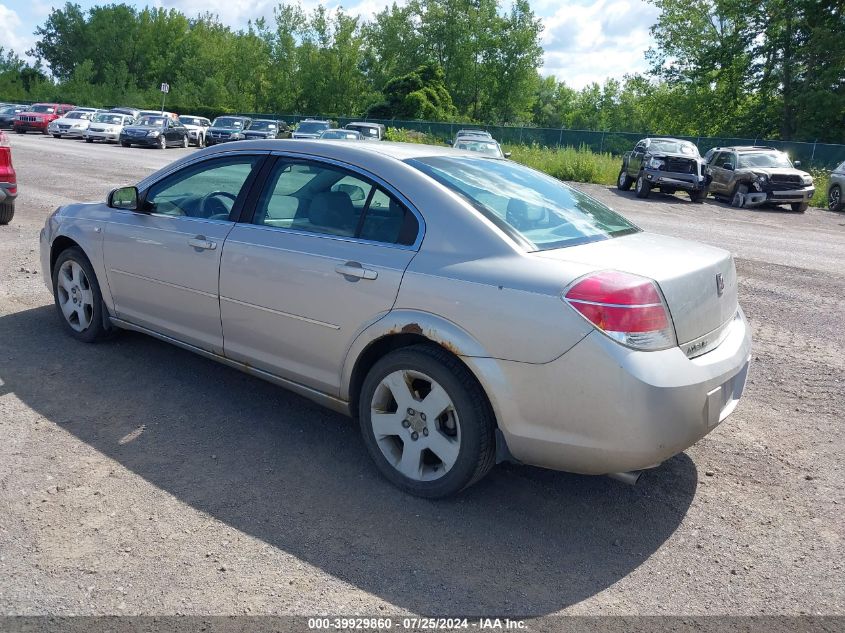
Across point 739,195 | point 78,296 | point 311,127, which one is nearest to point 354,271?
point 78,296

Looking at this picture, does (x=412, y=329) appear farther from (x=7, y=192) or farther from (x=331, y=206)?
(x=7, y=192)

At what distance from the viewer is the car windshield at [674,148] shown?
2352cm

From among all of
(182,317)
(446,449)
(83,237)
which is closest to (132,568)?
(446,449)

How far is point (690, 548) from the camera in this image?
10.6ft

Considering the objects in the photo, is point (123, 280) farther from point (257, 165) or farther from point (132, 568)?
point (132, 568)

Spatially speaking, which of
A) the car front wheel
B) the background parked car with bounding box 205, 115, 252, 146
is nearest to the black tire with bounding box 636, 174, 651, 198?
the car front wheel

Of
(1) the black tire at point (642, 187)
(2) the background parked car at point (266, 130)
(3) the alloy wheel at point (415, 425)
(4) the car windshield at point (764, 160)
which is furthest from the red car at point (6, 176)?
(2) the background parked car at point (266, 130)

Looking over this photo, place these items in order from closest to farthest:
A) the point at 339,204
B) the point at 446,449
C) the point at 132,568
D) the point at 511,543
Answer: the point at 132,568 → the point at 511,543 → the point at 446,449 → the point at 339,204

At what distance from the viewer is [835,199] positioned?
2356 cm

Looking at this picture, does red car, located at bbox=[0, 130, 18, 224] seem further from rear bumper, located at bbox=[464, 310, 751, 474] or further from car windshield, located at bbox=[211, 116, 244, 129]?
car windshield, located at bbox=[211, 116, 244, 129]

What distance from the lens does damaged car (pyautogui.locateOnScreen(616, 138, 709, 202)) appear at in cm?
2262

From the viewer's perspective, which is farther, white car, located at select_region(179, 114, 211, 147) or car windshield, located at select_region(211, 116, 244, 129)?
white car, located at select_region(179, 114, 211, 147)

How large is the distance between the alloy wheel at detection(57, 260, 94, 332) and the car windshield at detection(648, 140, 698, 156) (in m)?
21.1

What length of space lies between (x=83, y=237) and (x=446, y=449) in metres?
Result: 3.28
